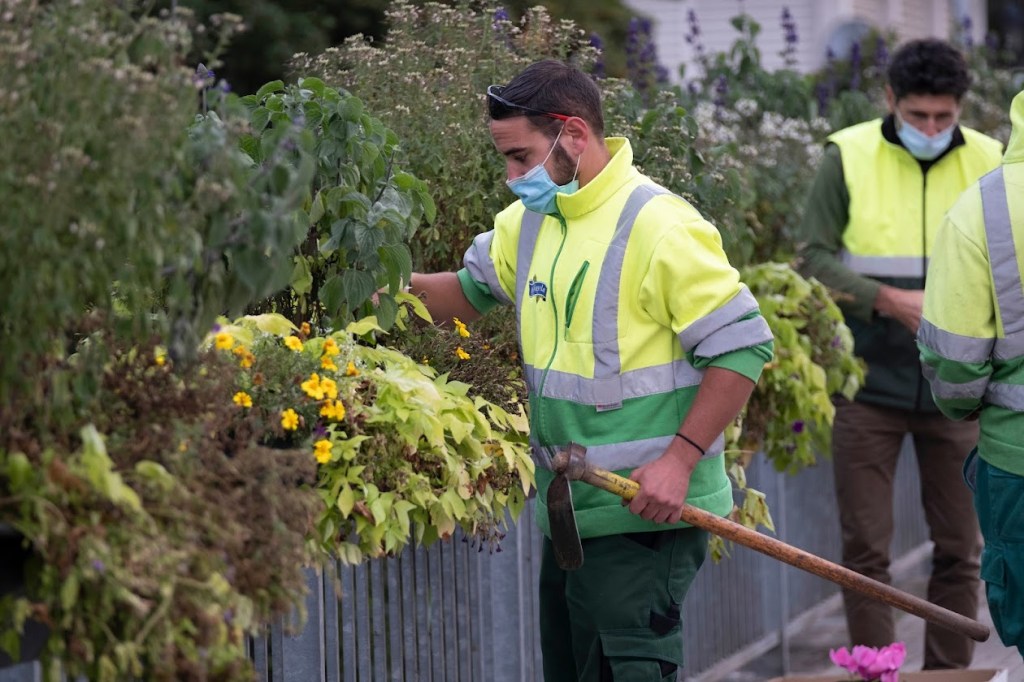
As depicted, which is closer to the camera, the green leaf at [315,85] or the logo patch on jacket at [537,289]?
the logo patch on jacket at [537,289]

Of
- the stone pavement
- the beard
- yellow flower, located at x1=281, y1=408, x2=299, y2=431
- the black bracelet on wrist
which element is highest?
the beard

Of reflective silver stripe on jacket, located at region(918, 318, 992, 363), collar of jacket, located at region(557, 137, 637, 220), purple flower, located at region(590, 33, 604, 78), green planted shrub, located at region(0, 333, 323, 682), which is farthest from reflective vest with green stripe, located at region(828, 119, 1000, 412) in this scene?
green planted shrub, located at region(0, 333, 323, 682)

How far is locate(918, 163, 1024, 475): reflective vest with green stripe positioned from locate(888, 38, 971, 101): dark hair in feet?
5.38

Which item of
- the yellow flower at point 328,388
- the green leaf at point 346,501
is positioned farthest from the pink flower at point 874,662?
the yellow flower at point 328,388

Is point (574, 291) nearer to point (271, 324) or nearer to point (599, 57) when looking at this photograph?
point (271, 324)

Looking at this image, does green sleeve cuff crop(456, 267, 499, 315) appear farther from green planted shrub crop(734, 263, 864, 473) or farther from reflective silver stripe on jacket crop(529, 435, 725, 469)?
green planted shrub crop(734, 263, 864, 473)

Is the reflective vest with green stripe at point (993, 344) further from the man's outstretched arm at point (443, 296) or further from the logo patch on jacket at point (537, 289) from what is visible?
the man's outstretched arm at point (443, 296)

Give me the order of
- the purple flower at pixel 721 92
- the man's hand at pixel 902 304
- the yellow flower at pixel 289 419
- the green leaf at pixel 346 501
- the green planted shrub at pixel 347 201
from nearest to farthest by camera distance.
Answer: the yellow flower at pixel 289 419
the green leaf at pixel 346 501
the green planted shrub at pixel 347 201
the man's hand at pixel 902 304
the purple flower at pixel 721 92

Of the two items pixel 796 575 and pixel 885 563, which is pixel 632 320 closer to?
pixel 885 563

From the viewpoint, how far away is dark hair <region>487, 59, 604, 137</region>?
3553 millimetres

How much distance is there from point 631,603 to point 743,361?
0.58 m

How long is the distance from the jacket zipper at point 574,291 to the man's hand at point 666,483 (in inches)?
14.8

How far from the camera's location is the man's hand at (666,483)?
3.34 meters

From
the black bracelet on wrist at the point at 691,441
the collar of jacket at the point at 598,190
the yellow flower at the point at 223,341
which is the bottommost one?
the black bracelet on wrist at the point at 691,441
